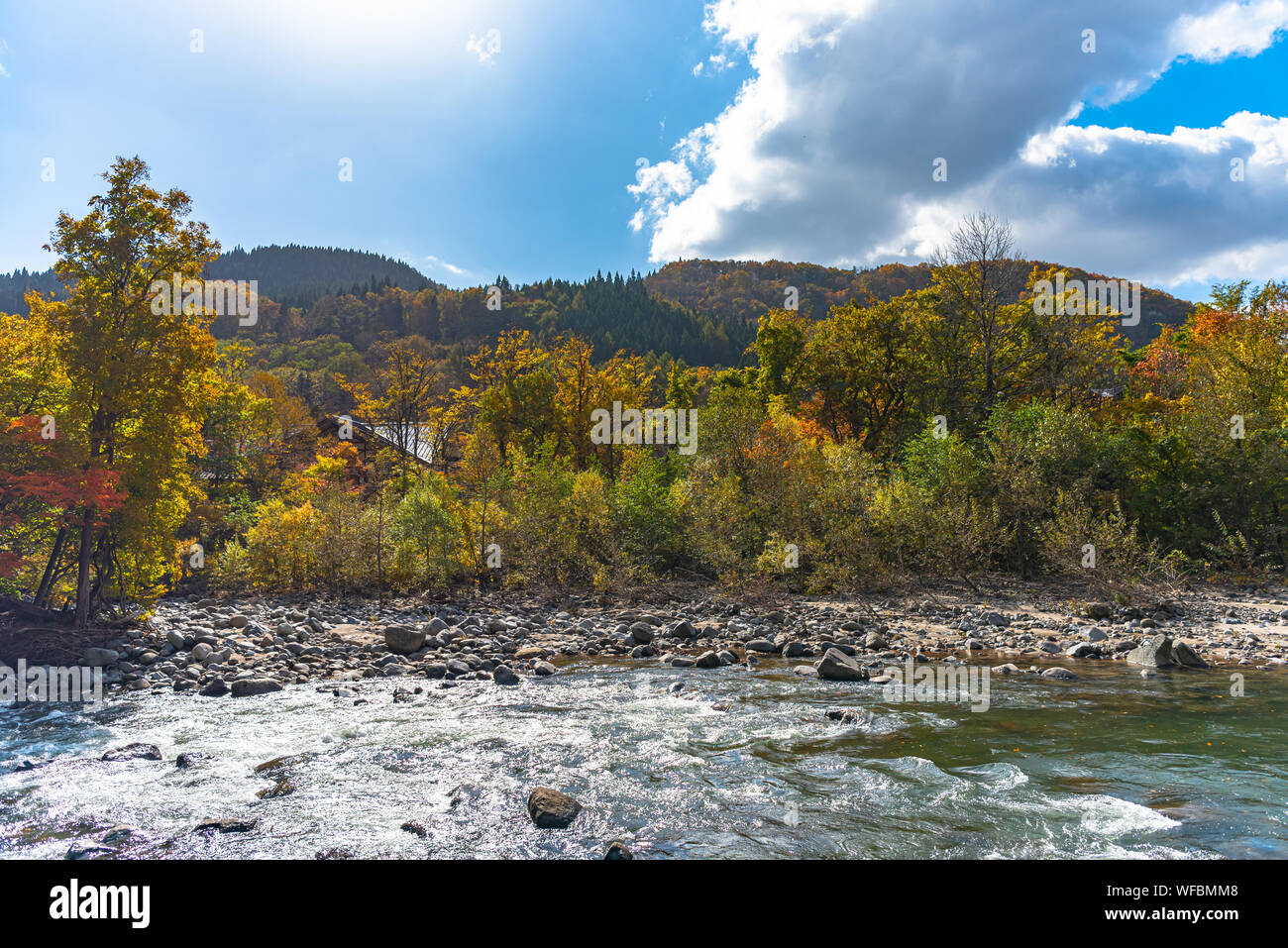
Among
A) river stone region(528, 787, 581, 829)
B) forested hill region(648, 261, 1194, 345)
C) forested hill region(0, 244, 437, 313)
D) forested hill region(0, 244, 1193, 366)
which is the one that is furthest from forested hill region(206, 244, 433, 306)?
river stone region(528, 787, 581, 829)

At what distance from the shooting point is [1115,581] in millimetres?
17828

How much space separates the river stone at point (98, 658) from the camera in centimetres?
1284

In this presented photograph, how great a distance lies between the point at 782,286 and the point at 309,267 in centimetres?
13379

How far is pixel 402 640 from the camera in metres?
15.5

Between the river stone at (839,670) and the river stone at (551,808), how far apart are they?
7.33 meters

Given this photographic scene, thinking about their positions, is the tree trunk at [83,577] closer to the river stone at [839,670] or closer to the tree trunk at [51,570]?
the tree trunk at [51,570]

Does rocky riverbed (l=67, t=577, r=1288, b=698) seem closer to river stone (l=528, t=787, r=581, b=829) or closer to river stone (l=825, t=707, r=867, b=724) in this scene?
river stone (l=825, t=707, r=867, b=724)

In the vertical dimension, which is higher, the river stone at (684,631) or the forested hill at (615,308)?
the forested hill at (615,308)

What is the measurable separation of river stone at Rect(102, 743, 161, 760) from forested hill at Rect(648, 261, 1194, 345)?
269ft

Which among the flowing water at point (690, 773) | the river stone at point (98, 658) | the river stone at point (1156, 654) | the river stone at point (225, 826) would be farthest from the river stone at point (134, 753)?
the river stone at point (1156, 654)
